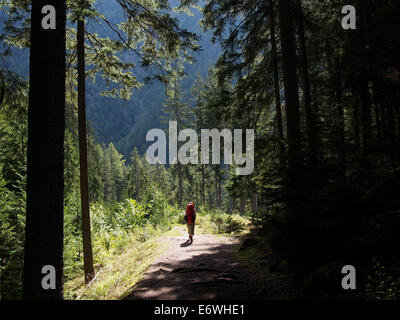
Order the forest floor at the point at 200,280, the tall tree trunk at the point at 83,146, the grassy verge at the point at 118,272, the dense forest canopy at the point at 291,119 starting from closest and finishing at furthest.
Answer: the dense forest canopy at the point at 291,119 → the forest floor at the point at 200,280 → the grassy verge at the point at 118,272 → the tall tree trunk at the point at 83,146

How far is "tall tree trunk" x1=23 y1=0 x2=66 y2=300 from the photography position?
3646 mm

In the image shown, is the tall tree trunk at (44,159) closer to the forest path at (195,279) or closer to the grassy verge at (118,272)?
the forest path at (195,279)

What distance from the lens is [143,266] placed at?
7652mm

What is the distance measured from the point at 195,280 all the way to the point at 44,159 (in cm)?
397

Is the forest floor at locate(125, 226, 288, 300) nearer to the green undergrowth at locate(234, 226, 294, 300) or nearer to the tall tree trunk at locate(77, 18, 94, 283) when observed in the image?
the green undergrowth at locate(234, 226, 294, 300)

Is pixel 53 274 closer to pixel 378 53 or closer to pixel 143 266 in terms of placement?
pixel 143 266

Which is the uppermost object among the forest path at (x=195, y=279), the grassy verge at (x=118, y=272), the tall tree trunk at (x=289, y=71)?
the tall tree trunk at (x=289, y=71)

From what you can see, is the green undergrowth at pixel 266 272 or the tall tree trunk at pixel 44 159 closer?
the tall tree trunk at pixel 44 159

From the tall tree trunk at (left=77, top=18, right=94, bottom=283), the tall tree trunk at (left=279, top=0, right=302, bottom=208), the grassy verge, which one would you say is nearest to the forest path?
the grassy verge

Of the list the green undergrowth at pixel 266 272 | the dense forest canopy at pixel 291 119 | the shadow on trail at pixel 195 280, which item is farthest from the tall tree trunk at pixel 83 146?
the green undergrowth at pixel 266 272

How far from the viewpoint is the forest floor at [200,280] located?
191 inches

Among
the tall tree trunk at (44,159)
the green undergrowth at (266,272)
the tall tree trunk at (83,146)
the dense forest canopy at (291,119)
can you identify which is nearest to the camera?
the tall tree trunk at (44,159)

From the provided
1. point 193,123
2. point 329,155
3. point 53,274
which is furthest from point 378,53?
point 193,123
